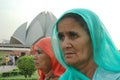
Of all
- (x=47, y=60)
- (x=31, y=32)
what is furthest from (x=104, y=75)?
(x=31, y=32)

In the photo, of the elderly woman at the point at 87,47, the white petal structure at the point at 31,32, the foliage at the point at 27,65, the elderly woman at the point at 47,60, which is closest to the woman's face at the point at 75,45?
the elderly woman at the point at 87,47

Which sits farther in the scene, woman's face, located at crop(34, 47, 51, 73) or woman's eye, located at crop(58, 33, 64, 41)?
woman's face, located at crop(34, 47, 51, 73)

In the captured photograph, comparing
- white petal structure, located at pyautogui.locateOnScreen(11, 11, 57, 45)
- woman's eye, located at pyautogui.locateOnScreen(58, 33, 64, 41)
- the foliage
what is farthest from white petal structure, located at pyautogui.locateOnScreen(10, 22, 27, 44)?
woman's eye, located at pyautogui.locateOnScreen(58, 33, 64, 41)

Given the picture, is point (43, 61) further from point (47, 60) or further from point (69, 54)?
point (69, 54)

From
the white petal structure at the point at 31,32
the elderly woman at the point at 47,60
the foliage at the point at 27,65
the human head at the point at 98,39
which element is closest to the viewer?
the human head at the point at 98,39

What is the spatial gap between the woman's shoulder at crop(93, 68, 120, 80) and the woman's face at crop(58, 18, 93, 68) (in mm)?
86

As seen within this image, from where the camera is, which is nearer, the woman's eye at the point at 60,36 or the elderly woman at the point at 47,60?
the woman's eye at the point at 60,36

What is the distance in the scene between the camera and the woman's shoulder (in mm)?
1820

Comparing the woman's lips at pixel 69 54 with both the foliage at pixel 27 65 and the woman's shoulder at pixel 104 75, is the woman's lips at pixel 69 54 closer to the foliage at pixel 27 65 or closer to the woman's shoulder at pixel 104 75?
the woman's shoulder at pixel 104 75

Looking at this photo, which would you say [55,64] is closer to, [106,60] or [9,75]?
[106,60]

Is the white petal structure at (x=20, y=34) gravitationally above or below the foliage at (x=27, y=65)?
below

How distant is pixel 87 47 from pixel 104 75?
0.17m

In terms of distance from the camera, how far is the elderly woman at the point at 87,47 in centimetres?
182

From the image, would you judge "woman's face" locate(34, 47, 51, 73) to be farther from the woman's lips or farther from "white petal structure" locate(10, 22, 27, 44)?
"white petal structure" locate(10, 22, 27, 44)
